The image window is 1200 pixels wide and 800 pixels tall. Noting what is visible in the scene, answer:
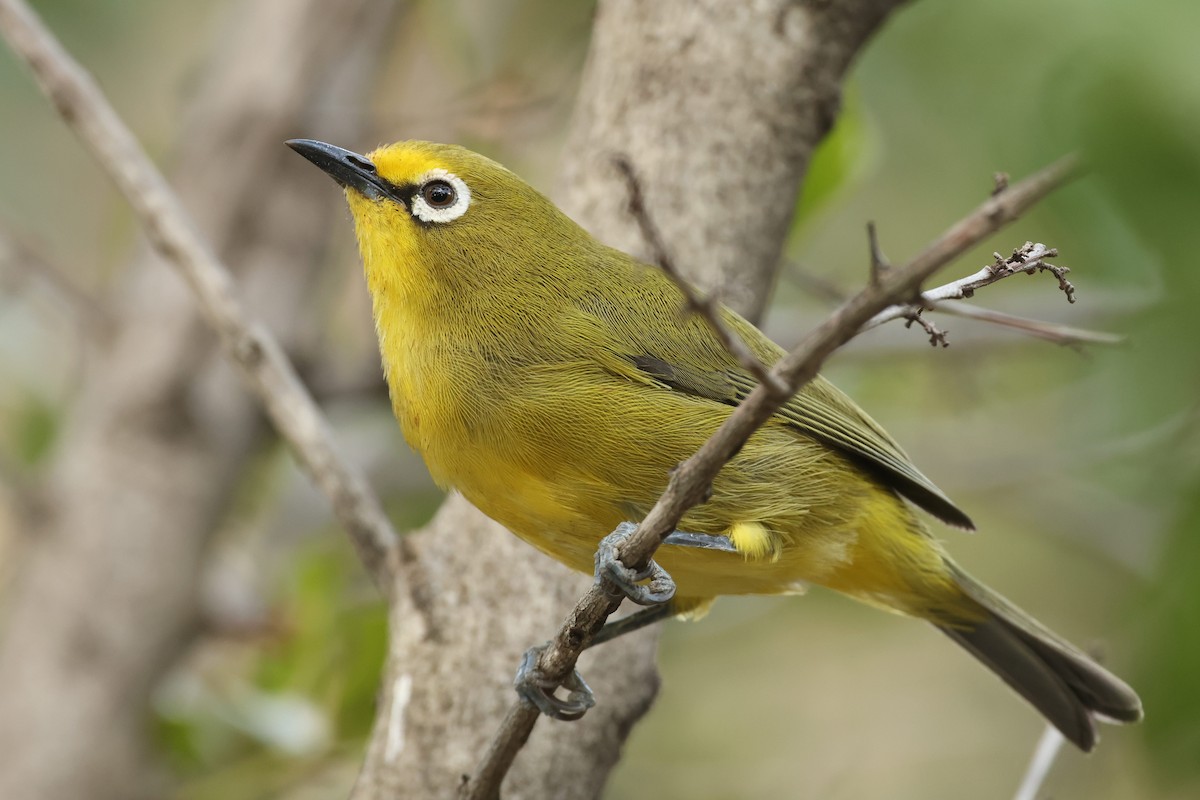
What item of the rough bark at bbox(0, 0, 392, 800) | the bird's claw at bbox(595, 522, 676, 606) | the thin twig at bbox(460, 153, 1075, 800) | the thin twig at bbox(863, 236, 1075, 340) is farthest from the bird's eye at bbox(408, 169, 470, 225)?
the rough bark at bbox(0, 0, 392, 800)

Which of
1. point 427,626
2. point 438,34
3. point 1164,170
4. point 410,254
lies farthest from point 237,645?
point 1164,170

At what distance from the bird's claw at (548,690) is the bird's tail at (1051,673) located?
121cm

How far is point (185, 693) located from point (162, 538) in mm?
609

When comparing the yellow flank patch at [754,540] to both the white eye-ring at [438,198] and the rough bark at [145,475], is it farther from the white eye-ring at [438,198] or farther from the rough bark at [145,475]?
the rough bark at [145,475]

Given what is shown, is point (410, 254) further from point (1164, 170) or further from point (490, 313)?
point (1164, 170)

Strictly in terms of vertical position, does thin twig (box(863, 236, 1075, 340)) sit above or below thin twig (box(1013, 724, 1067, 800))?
above

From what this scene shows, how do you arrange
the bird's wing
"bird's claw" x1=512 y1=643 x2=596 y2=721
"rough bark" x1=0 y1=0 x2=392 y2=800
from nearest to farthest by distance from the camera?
"bird's claw" x1=512 y1=643 x2=596 y2=721, the bird's wing, "rough bark" x1=0 y1=0 x2=392 y2=800

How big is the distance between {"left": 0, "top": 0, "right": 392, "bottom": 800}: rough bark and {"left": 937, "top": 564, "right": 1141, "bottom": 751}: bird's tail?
290 centimetres

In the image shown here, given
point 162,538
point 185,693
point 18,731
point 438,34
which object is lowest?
point 18,731

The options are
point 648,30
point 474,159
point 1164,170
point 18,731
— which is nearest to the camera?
point 1164,170

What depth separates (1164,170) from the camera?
2.75m

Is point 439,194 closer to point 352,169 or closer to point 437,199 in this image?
point 437,199

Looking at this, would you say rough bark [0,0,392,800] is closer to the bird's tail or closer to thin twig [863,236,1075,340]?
the bird's tail

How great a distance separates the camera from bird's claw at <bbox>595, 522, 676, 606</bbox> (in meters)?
2.40
